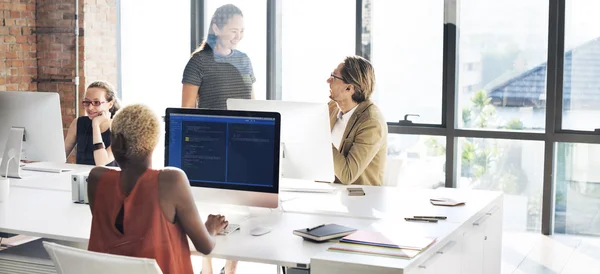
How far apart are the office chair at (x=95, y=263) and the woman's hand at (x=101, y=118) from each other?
2227 mm

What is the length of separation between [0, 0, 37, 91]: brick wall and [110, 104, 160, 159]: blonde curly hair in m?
4.30

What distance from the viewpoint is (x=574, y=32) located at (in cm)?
581

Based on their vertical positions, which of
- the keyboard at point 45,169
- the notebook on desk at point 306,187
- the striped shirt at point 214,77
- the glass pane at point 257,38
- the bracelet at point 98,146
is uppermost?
the glass pane at point 257,38

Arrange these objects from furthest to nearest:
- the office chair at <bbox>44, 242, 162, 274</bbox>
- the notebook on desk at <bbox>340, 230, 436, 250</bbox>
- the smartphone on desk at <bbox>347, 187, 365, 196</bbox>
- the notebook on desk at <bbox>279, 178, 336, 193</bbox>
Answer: the notebook on desk at <bbox>279, 178, 336, 193</bbox> → the smartphone on desk at <bbox>347, 187, 365, 196</bbox> → the notebook on desk at <bbox>340, 230, 436, 250</bbox> → the office chair at <bbox>44, 242, 162, 274</bbox>

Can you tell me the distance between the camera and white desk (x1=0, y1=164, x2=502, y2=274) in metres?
2.75

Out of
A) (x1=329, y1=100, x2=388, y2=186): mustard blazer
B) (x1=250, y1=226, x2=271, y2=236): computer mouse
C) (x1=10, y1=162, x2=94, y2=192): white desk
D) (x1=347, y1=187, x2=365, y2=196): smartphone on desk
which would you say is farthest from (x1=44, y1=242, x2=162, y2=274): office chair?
(x1=329, y1=100, x2=388, y2=186): mustard blazer

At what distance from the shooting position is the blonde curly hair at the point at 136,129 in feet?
8.85

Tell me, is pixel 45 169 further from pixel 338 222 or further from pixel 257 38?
pixel 257 38

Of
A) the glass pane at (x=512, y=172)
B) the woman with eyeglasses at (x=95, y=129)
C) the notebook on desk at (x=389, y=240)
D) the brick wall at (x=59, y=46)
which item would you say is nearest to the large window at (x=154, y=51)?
the brick wall at (x=59, y=46)

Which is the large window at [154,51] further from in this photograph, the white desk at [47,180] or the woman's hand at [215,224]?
the woman's hand at [215,224]

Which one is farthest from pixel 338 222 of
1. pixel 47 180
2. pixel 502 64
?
pixel 502 64

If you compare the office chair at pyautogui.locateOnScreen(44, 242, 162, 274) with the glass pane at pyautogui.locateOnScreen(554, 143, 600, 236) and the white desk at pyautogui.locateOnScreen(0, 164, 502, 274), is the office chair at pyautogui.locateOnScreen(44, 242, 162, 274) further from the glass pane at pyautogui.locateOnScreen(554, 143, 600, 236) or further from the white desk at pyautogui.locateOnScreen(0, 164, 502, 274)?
the glass pane at pyautogui.locateOnScreen(554, 143, 600, 236)

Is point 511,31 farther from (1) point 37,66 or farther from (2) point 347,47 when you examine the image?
(1) point 37,66

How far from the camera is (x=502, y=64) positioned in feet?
19.8
